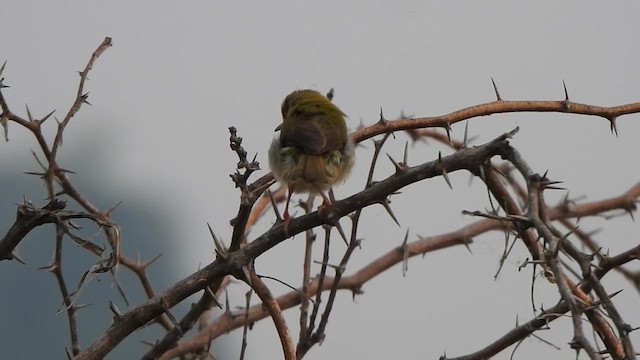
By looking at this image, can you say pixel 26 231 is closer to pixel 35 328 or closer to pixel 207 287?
pixel 207 287

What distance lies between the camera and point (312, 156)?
4.94 m

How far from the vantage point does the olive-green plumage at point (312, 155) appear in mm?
4895

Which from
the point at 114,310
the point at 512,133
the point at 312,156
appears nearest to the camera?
the point at 512,133

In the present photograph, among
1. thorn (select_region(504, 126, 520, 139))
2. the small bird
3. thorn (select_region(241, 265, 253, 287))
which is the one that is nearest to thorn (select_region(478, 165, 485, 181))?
thorn (select_region(504, 126, 520, 139))

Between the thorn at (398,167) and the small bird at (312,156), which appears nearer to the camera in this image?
the thorn at (398,167)

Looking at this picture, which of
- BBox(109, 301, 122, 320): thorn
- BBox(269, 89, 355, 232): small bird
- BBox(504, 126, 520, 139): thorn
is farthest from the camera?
BBox(269, 89, 355, 232): small bird

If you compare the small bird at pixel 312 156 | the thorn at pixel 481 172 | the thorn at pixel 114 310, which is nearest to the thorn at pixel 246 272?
the thorn at pixel 114 310

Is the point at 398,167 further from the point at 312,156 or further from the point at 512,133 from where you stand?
the point at 312,156

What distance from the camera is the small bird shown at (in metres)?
4.89

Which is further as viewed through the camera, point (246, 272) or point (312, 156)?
point (312, 156)

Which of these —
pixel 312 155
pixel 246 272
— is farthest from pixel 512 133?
pixel 312 155

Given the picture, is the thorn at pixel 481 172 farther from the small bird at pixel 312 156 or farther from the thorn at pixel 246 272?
the small bird at pixel 312 156

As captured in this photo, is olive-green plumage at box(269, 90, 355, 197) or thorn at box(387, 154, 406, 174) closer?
thorn at box(387, 154, 406, 174)

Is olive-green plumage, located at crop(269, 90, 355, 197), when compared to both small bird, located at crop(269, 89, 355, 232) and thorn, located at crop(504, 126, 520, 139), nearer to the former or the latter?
small bird, located at crop(269, 89, 355, 232)
